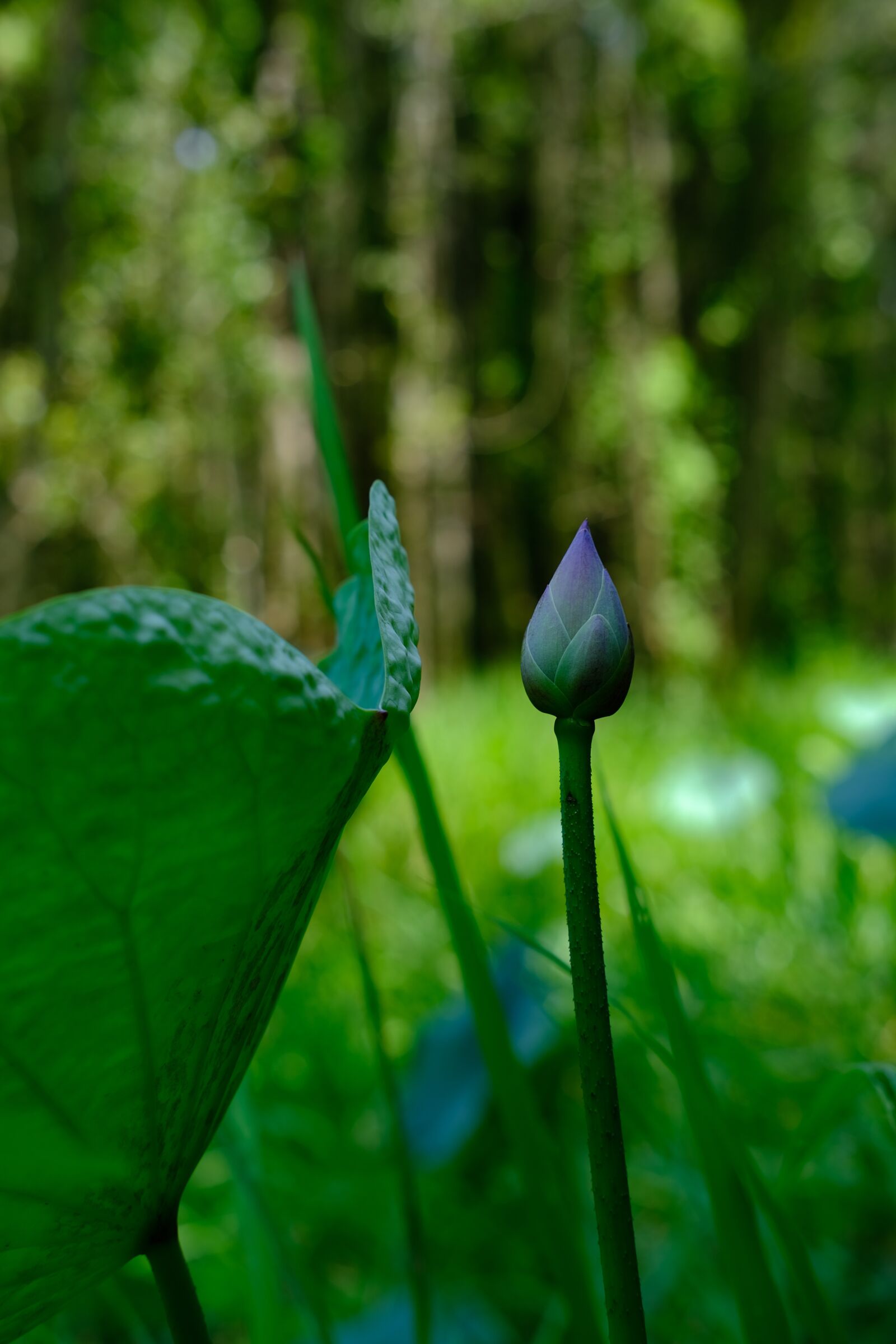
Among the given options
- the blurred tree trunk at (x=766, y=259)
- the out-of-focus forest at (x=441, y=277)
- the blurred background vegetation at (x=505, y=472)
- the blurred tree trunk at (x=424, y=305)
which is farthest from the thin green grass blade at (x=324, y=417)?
the blurred tree trunk at (x=766, y=259)

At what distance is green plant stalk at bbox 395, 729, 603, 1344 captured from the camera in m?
0.29

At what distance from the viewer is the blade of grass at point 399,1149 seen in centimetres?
34

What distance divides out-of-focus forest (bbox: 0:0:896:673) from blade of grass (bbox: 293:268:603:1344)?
2.43 m

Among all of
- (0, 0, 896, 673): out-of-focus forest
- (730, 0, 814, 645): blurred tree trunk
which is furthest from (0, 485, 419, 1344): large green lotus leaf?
(730, 0, 814, 645): blurred tree trunk

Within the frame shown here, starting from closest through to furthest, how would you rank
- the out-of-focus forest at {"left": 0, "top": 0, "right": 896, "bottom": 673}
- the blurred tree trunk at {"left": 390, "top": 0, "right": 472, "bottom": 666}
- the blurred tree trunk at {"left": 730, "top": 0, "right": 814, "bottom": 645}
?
the out-of-focus forest at {"left": 0, "top": 0, "right": 896, "bottom": 673} < the blurred tree trunk at {"left": 390, "top": 0, "right": 472, "bottom": 666} < the blurred tree trunk at {"left": 730, "top": 0, "right": 814, "bottom": 645}

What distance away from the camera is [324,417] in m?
0.38

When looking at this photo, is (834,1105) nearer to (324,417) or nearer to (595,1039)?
(595,1039)

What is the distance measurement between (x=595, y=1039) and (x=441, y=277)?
4100 mm

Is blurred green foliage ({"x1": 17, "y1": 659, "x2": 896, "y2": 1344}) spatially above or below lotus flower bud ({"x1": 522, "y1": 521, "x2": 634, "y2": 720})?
below

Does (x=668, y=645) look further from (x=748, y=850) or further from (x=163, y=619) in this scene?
(x=163, y=619)

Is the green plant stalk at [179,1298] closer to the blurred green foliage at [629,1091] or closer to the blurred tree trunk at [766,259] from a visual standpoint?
the blurred green foliage at [629,1091]

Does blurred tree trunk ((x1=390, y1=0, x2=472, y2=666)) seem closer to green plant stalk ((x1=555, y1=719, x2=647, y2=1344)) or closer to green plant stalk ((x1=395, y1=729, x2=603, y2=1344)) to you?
green plant stalk ((x1=395, y1=729, x2=603, y2=1344))

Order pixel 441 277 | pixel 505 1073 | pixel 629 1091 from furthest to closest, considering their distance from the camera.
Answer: pixel 441 277 < pixel 629 1091 < pixel 505 1073

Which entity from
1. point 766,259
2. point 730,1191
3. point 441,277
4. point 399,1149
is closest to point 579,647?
point 730,1191
